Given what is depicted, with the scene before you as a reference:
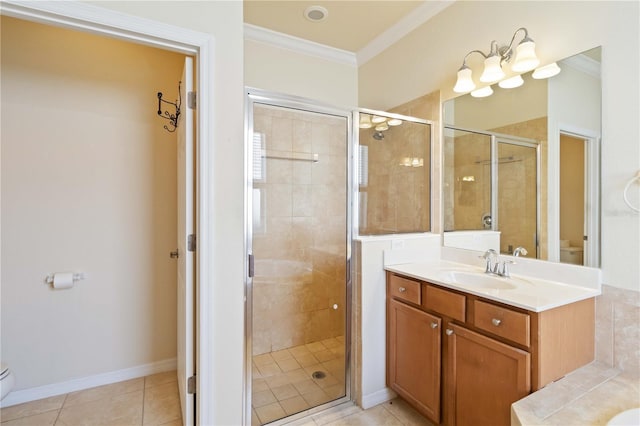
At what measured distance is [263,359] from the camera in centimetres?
199

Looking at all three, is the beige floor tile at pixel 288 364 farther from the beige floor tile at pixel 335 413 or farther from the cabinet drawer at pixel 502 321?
the cabinet drawer at pixel 502 321

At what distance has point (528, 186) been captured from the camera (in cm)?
180

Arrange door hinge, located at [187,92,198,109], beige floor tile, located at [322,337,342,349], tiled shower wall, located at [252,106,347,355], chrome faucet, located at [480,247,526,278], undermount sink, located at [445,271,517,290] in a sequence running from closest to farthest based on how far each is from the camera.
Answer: door hinge, located at [187,92,198,109] → undermount sink, located at [445,271,517,290] → chrome faucet, located at [480,247,526,278] → tiled shower wall, located at [252,106,347,355] → beige floor tile, located at [322,337,342,349]

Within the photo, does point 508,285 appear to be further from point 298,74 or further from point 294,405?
point 298,74

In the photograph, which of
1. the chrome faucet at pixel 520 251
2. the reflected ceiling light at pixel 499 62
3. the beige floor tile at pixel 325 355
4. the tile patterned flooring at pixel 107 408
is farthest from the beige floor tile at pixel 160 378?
the reflected ceiling light at pixel 499 62

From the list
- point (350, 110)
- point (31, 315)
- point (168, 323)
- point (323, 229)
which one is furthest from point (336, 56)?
point (31, 315)

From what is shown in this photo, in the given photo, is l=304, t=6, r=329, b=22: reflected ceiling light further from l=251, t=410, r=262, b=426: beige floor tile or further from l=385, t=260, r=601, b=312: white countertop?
l=251, t=410, r=262, b=426: beige floor tile

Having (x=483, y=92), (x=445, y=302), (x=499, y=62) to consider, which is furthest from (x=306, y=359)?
(x=499, y=62)

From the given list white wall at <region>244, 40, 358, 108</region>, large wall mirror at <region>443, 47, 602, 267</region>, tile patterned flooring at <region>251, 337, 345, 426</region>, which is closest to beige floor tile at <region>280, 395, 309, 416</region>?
tile patterned flooring at <region>251, 337, 345, 426</region>

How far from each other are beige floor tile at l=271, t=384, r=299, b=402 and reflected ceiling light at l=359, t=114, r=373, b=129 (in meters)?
1.83

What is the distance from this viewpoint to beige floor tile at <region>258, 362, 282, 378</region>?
6.43 ft

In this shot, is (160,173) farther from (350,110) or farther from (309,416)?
(309,416)

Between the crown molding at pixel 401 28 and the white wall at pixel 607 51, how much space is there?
143 mm

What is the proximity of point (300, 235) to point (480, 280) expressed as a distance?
120 cm
